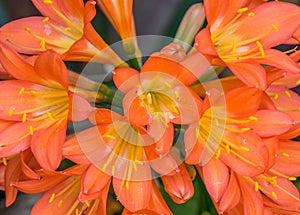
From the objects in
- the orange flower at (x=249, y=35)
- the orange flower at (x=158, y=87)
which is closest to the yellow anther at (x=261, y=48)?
the orange flower at (x=249, y=35)

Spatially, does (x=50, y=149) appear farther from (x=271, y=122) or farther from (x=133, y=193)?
(x=271, y=122)

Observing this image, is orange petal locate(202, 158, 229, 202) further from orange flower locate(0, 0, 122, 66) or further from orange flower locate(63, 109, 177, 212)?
orange flower locate(0, 0, 122, 66)

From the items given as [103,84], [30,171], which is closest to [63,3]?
[103,84]

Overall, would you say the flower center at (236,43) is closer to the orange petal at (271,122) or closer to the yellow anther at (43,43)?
the orange petal at (271,122)

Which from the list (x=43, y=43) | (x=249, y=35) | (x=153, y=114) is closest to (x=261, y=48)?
(x=249, y=35)

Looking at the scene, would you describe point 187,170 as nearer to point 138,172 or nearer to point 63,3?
point 138,172
